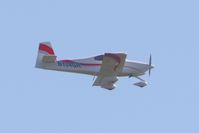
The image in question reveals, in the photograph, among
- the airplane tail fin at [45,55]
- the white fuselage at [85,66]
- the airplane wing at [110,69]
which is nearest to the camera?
the airplane wing at [110,69]

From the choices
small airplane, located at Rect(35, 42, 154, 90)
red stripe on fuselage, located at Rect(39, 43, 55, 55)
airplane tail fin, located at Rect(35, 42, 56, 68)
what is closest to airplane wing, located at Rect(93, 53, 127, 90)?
small airplane, located at Rect(35, 42, 154, 90)

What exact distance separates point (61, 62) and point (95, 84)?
2.30 metres

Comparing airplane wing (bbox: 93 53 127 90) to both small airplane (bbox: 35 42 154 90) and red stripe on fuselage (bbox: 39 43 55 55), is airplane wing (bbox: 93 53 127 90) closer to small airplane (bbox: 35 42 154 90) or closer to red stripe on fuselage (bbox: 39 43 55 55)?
small airplane (bbox: 35 42 154 90)

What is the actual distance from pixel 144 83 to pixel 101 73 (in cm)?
254

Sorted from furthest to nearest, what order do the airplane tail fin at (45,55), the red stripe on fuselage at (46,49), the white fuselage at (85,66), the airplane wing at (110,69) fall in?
the red stripe on fuselage at (46,49), the white fuselage at (85,66), the airplane tail fin at (45,55), the airplane wing at (110,69)

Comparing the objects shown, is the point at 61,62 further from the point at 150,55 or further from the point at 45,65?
the point at 150,55

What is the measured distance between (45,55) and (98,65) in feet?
9.84

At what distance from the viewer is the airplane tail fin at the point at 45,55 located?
70562 mm

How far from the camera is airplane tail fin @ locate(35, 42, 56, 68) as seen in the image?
70562mm

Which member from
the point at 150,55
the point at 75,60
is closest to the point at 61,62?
the point at 75,60

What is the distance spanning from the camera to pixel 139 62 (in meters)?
72.8

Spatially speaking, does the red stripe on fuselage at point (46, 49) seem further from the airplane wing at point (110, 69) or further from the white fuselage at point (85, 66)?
the airplane wing at point (110, 69)

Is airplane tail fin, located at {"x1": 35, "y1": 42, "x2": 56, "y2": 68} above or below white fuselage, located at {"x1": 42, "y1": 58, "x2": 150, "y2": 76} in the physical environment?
above

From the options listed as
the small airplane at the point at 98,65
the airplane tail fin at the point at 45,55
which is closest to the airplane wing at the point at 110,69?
the small airplane at the point at 98,65
